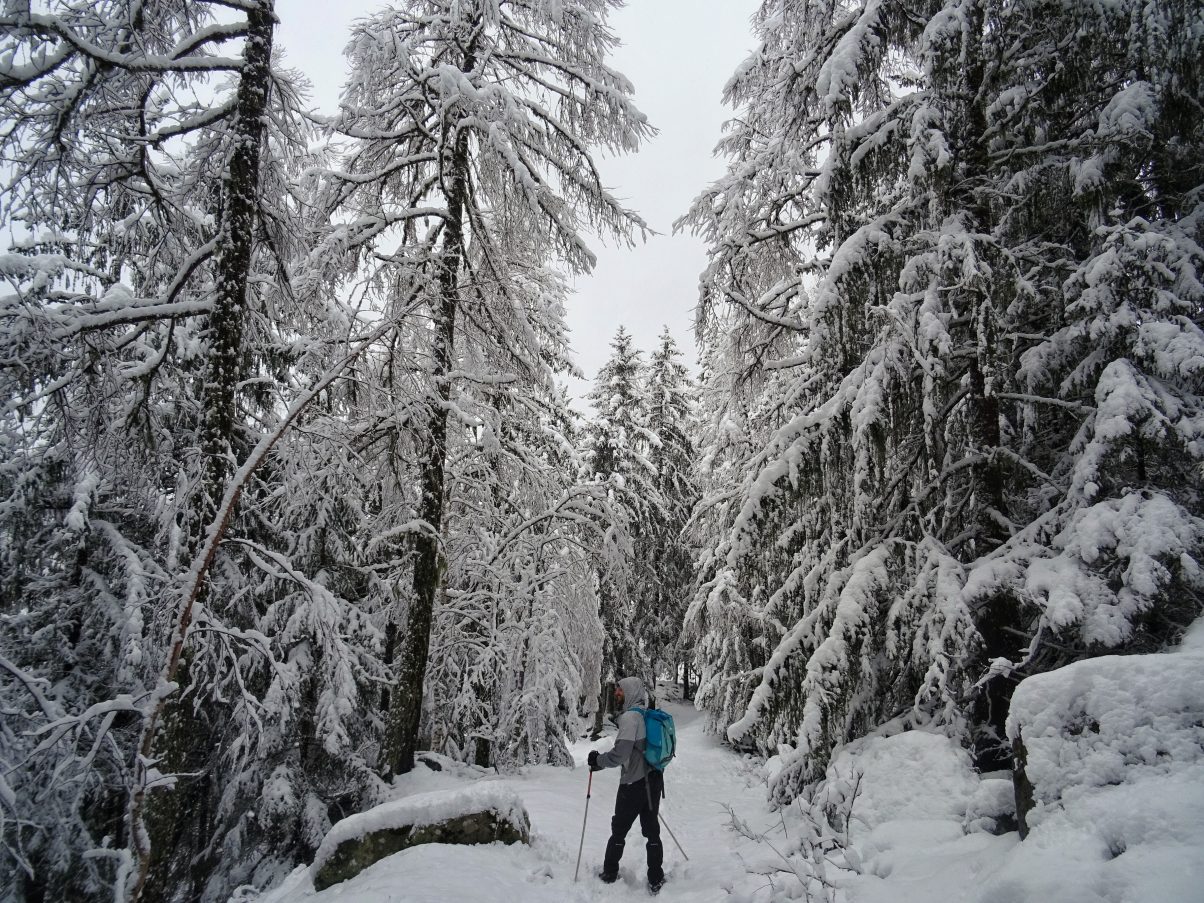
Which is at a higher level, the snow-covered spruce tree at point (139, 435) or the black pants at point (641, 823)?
the snow-covered spruce tree at point (139, 435)

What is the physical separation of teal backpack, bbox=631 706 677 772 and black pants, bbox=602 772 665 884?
0.60 feet

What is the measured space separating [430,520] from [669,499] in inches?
601

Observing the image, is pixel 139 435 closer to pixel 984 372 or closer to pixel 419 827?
pixel 419 827

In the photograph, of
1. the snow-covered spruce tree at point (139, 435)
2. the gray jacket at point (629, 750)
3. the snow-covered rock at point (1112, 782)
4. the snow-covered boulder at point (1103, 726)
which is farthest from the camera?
the gray jacket at point (629, 750)

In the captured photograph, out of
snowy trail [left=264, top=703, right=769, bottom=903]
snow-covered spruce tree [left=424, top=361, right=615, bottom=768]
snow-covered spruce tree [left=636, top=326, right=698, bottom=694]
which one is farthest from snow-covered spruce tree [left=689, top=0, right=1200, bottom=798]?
snow-covered spruce tree [left=636, top=326, right=698, bottom=694]

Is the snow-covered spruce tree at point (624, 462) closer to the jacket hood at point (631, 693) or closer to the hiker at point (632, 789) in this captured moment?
the jacket hood at point (631, 693)

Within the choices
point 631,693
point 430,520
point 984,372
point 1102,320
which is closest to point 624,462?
point 430,520

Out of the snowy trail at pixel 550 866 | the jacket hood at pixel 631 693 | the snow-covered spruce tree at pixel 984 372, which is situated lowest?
the snowy trail at pixel 550 866

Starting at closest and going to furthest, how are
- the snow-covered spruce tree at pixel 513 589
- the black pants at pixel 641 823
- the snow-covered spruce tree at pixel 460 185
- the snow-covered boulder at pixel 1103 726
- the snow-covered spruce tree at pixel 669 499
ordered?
the snow-covered boulder at pixel 1103 726 < the black pants at pixel 641 823 < the snow-covered spruce tree at pixel 460 185 < the snow-covered spruce tree at pixel 513 589 < the snow-covered spruce tree at pixel 669 499

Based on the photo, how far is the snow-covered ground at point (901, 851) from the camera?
96.7 inches

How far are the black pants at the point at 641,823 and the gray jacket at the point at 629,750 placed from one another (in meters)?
0.08

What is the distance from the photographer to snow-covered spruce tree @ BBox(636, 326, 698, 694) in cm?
2306

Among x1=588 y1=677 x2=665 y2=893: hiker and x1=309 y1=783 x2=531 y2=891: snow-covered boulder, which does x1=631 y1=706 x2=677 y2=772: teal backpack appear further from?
x1=309 y1=783 x2=531 y2=891: snow-covered boulder

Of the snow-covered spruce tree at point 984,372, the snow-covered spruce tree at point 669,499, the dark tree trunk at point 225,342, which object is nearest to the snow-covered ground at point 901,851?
the snow-covered spruce tree at point 984,372
